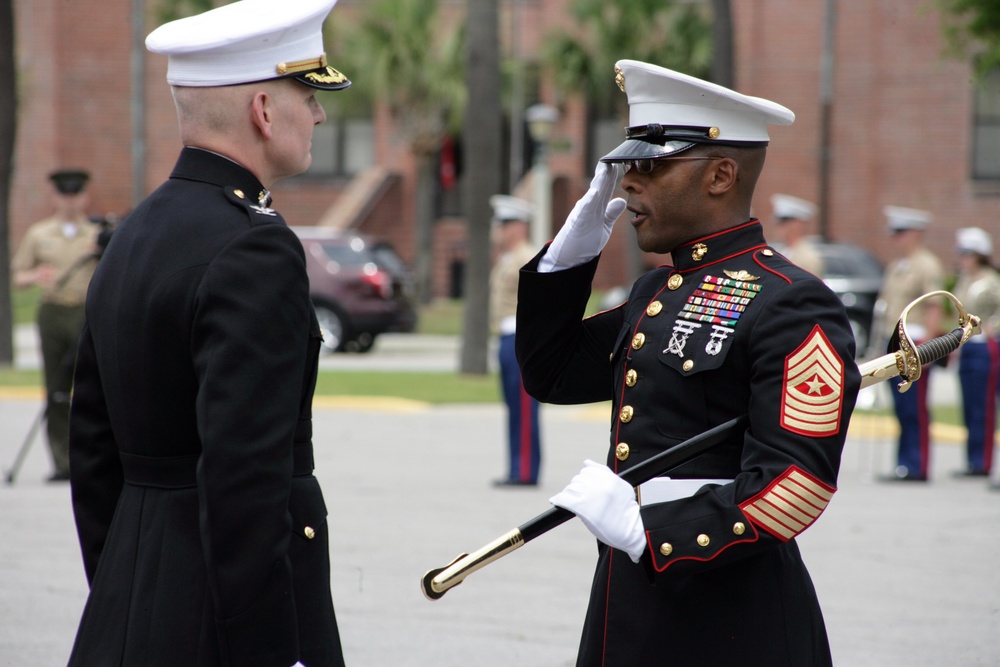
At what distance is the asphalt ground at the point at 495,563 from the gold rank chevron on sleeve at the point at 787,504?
281cm

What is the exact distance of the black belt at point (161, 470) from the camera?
2438 mm

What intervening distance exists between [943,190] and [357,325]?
15.8 metres

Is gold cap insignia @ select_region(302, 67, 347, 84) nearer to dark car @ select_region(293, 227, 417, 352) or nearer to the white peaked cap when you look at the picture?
the white peaked cap

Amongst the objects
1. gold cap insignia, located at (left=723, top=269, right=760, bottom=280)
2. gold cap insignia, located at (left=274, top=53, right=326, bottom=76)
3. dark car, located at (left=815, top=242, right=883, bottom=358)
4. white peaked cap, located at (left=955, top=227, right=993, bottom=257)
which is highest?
gold cap insignia, located at (left=274, top=53, right=326, bottom=76)

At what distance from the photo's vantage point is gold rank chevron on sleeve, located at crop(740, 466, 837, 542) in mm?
2354

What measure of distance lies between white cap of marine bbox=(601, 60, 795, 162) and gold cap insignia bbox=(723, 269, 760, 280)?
262 millimetres

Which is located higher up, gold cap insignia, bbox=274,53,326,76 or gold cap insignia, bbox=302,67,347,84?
gold cap insignia, bbox=274,53,326,76

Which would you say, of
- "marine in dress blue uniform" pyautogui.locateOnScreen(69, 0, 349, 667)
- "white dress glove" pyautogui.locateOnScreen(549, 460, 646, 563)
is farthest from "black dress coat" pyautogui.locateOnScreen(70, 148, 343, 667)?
"white dress glove" pyautogui.locateOnScreen(549, 460, 646, 563)

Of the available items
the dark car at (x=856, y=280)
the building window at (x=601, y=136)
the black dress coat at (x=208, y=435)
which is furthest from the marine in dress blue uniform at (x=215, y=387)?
the building window at (x=601, y=136)

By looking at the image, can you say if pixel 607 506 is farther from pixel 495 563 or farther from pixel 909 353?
pixel 495 563

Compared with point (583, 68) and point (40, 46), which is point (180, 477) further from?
point (40, 46)

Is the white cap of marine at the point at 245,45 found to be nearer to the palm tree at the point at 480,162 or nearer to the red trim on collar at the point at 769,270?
the red trim on collar at the point at 769,270

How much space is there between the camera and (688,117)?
2.68 m

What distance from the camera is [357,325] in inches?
779
